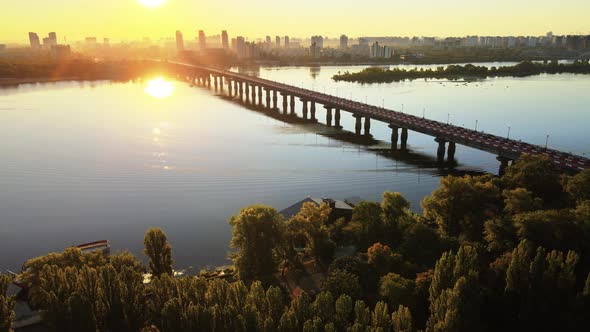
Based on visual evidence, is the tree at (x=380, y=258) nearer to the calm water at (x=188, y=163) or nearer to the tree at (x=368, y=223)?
the tree at (x=368, y=223)

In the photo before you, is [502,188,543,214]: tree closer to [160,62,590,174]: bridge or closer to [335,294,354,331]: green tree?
[335,294,354,331]: green tree

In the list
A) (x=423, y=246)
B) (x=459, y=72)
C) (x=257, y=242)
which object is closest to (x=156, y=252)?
(x=257, y=242)

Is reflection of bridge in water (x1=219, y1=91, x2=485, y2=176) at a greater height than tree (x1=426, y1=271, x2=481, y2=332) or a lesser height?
lesser

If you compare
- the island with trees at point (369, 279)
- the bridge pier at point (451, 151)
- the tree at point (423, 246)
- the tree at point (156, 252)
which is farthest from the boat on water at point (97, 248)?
the bridge pier at point (451, 151)

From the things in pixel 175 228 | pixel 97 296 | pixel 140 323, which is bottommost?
pixel 175 228

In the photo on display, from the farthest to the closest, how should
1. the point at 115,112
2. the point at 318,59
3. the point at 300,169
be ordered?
the point at 318,59
the point at 115,112
the point at 300,169

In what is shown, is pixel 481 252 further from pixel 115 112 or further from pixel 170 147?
pixel 115 112

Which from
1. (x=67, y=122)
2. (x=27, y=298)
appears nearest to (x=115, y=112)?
(x=67, y=122)

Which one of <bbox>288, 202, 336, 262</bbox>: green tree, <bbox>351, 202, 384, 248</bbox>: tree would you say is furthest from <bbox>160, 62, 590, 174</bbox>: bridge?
<bbox>288, 202, 336, 262</bbox>: green tree
